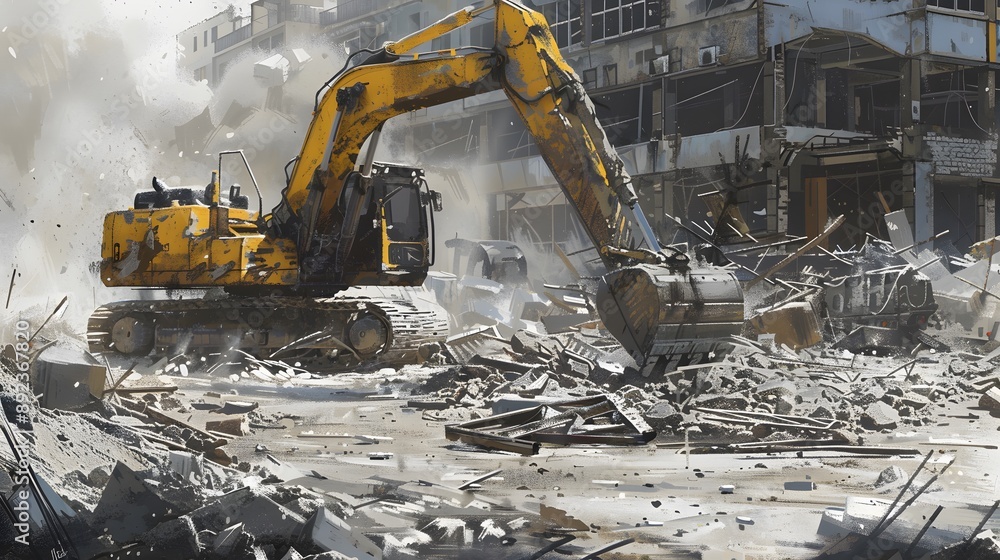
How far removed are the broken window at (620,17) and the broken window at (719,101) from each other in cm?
241

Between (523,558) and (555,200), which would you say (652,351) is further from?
(555,200)

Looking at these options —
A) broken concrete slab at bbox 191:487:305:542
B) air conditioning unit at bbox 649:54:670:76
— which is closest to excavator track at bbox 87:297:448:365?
broken concrete slab at bbox 191:487:305:542

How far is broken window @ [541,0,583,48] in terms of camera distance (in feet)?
113

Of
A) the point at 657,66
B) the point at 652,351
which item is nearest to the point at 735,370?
the point at 652,351

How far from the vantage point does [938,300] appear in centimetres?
1777

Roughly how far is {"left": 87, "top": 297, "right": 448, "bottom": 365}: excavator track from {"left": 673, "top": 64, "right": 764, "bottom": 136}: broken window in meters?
17.5

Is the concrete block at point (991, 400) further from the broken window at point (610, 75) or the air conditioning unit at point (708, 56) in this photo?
the broken window at point (610, 75)

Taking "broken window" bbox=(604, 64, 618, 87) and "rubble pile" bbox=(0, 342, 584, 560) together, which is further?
"broken window" bbox=(604, 64, 618, 87)

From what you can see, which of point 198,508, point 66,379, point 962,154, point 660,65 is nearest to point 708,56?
point 660,65

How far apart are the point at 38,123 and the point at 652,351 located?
71.7 ft

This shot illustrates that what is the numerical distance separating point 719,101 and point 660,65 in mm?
2387

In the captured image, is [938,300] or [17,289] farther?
[17,289]

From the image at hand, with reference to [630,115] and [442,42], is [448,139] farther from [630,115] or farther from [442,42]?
[630,115]

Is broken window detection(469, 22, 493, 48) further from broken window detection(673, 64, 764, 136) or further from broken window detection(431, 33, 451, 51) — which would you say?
broken window detection(673, 64, 764, 136)
